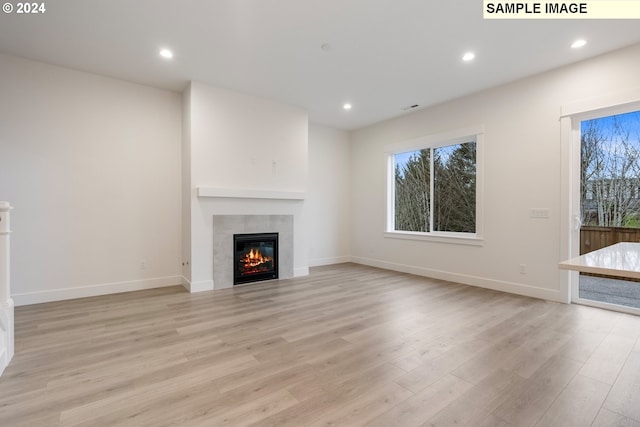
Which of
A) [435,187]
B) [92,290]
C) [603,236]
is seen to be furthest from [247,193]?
[603,236]

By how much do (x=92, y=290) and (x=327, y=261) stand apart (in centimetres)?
397

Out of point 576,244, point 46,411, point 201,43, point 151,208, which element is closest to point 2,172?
point 151,208

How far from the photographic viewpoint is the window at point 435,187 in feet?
15.3

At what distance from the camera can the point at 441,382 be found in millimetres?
1899

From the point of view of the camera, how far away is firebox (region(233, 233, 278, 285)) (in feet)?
14.6

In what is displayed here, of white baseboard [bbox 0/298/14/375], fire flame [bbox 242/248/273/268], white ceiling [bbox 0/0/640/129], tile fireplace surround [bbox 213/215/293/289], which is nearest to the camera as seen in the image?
white baseboard [bbox 0/298/14/375]

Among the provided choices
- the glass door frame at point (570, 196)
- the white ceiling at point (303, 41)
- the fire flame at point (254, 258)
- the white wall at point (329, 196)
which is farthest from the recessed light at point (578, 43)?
the fire flame at point (254, 258)

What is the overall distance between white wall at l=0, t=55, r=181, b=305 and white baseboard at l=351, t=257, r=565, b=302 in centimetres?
384

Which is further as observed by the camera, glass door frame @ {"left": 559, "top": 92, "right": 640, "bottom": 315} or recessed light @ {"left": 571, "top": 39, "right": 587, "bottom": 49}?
glass door frame @ {"left": 559, "top": 92, "right": 640, "bottom": 315}

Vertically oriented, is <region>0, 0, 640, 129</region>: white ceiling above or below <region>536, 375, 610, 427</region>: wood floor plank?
above

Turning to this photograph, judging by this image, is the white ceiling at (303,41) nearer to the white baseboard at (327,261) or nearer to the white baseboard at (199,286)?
the white baseboard at (199,286)

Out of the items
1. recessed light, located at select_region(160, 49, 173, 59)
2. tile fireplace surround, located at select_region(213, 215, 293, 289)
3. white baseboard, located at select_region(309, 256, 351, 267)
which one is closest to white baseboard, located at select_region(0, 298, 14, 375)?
tile fireplace surround, located at select_region(213, 215, 293, 289)

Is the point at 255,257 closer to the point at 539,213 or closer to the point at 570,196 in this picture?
the point at 539,213

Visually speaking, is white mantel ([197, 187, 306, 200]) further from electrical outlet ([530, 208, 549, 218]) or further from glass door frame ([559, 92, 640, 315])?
glass door frame ([559, 92, 640, 315])
